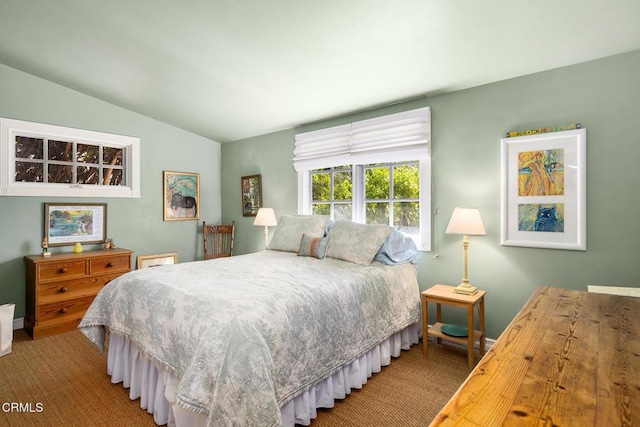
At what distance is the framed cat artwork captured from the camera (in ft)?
7.97

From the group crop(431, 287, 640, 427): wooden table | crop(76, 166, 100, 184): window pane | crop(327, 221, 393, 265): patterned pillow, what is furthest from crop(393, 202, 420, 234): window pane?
crop(76, 166, 100, 184): window pane

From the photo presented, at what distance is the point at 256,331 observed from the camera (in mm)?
1567

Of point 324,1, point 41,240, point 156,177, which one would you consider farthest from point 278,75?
point 41,240

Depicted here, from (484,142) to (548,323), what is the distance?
78.9 inches

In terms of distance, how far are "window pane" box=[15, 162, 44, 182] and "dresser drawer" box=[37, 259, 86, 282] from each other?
3.42 ft

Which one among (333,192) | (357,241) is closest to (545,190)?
(357,241)

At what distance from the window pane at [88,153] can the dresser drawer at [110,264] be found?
126 cm

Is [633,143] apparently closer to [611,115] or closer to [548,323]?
[611,115]

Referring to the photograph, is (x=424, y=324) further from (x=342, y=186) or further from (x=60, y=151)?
(x=60, y=151)

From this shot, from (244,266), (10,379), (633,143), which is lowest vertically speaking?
(10,379)

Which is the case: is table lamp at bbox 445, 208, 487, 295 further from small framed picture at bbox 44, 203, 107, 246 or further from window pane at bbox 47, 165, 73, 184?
window pane at bbox 47, 165, 73, 184

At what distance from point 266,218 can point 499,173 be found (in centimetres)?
270

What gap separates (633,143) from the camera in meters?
2.25

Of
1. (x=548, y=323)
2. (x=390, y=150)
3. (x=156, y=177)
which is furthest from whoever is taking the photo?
(x=156, y=177)
